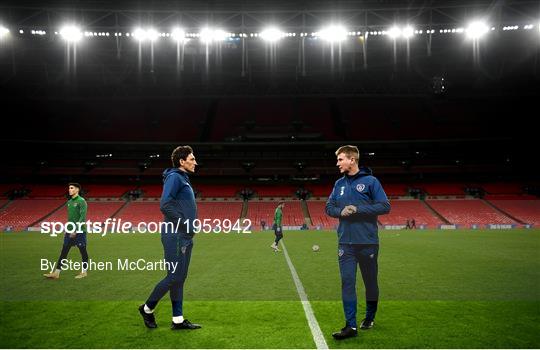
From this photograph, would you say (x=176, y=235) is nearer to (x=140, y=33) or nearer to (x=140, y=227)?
(x=140, y=227)

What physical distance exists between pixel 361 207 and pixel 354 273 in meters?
0.91

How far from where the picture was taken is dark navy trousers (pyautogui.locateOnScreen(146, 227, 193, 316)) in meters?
5.34

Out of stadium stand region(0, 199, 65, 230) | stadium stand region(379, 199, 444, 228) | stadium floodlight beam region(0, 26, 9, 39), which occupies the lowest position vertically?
stadium stand region(379, 199, 444, 228)

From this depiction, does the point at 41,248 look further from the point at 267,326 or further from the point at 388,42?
the point at 388,42

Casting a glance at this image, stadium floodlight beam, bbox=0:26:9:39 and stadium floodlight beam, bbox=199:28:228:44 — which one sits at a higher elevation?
stadium floodlight beam, bbox=0:26:9:39

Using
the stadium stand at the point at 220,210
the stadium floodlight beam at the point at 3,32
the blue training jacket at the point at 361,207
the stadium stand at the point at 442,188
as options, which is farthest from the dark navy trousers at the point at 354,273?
the stadium stand at the point at 442,188

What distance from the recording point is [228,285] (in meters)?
8.98

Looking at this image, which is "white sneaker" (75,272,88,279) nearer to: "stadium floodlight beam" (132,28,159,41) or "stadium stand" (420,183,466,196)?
"stadium floodlight beam" (132,28,159,41)

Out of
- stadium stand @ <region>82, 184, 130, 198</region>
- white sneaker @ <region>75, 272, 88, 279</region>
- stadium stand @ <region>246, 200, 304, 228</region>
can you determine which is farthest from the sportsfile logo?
white sneaker @ <region>75, 272, 88, 279</region>

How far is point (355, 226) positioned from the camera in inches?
214

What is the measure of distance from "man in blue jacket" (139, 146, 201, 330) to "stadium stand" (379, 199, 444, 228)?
33.6 m

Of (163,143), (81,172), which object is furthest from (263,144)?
(81,172)

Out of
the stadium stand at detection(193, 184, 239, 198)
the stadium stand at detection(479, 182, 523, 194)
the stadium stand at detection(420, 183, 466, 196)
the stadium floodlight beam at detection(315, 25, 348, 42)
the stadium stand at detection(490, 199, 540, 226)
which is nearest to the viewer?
the stadium floodlight beam at detection(315, 25, 348, 42)

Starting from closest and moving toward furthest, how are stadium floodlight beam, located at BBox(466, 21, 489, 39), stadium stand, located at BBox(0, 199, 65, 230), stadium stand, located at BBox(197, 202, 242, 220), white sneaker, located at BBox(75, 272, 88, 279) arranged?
white sneaker, located at BBox(75, 272, 88, 279) < stadium floodlight beam, located at BBox(466, 21, 489, 39) < stadium stand, located at BBox(0, 199, 65, 230) < stadium stand, located at BBox(197, 202, 242, 220)
